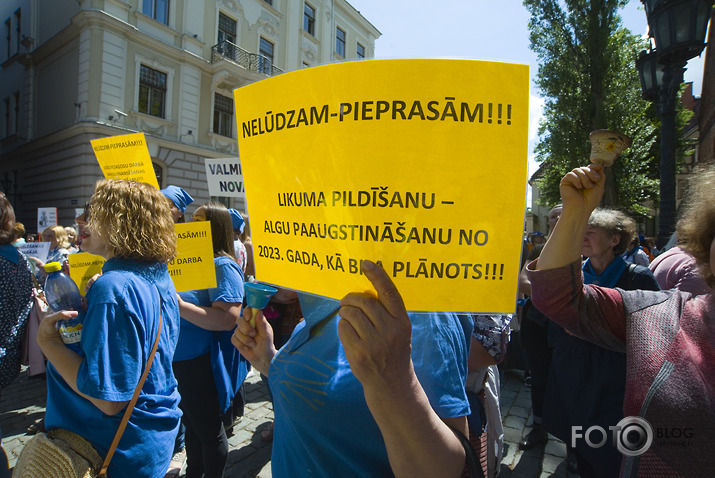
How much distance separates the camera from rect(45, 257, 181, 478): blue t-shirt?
4.97 ft

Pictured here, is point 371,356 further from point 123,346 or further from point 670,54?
point 670,54

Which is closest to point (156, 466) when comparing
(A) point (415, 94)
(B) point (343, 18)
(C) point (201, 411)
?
(C) point (201, 411)

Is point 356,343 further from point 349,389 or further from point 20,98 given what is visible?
point 20,98

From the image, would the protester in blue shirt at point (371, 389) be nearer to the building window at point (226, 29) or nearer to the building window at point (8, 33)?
the building window at point (226, 29)

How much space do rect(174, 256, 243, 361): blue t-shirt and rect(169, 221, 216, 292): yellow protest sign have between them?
12cm

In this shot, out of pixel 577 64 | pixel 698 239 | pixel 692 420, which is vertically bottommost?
pixel 692 420

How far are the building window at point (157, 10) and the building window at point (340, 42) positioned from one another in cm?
993

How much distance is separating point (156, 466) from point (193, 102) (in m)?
16.3

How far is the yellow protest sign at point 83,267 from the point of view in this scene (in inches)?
89.0

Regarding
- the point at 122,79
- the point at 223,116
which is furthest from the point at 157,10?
the point at 223,116

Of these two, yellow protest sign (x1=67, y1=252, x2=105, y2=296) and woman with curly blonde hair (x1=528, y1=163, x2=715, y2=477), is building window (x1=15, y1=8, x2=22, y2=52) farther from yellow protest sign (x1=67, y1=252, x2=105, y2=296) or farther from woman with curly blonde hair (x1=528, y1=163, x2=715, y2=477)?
woman with curly blonde hair (x1=528, y1=163, x2=715, y2=477)

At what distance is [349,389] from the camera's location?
38.8 inches

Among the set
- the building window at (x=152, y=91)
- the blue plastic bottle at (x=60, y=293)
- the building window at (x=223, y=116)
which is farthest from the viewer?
the building window at (x=223, y=116)

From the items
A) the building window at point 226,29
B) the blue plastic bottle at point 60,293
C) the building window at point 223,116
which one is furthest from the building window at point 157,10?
the blue plastic bottle at point 60,293
